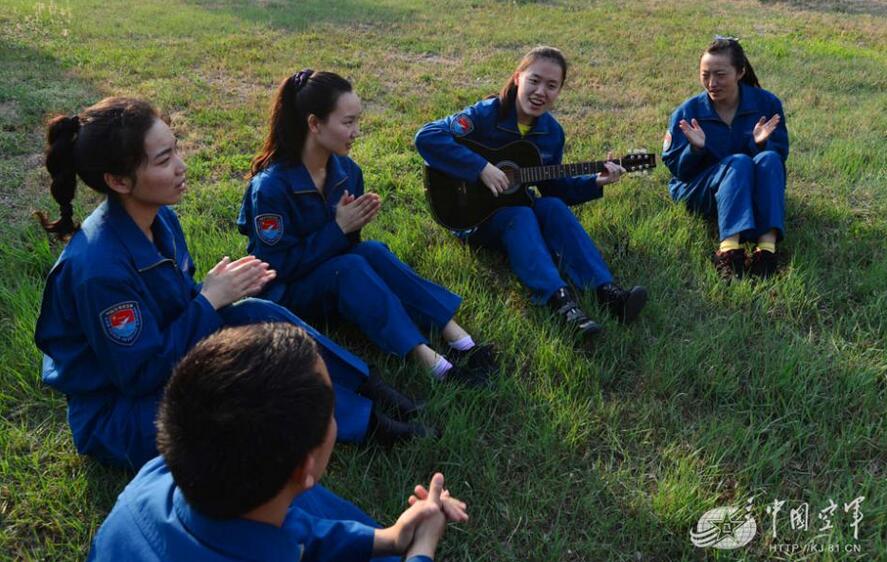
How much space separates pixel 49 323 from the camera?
2322 millimetres

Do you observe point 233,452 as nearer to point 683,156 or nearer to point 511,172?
point 511,172

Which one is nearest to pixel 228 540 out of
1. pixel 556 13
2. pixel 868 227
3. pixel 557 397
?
pixel 557 397

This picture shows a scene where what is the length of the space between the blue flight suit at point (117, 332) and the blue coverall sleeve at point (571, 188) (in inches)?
77.7

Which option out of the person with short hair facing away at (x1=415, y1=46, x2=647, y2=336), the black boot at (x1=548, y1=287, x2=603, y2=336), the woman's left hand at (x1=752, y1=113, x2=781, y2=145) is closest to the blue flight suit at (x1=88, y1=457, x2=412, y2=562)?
the black boot at (x1=548, y1=287, x2=603, y2=336)

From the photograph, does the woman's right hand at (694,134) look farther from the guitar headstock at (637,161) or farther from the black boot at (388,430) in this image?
the black boot at (388,430)

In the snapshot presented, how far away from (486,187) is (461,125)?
14.3 inches

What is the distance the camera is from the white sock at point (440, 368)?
2953mm

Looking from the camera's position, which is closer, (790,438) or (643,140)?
(790,438)

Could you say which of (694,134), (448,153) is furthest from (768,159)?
(448,153)

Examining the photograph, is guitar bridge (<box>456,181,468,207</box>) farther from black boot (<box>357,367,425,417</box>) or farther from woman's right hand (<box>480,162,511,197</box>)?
black boot (<box>357,367,425,417</box>)

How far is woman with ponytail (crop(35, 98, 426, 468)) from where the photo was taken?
2244 mm

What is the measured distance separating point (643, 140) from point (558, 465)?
411cm

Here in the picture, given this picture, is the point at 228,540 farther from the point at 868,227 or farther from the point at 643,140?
the point at 643,140

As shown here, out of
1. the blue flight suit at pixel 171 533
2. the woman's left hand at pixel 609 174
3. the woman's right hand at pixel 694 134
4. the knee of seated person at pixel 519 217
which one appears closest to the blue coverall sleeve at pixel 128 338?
the blue flight suit at pixel 171 533
